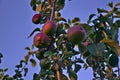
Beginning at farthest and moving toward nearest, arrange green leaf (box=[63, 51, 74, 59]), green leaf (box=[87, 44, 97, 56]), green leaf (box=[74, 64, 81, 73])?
green leaf (box=[74, 64, 81, 73])
green leaf (box=[63, 51, 74, 59])
green leaf (box=[87, 44, 97, 56])

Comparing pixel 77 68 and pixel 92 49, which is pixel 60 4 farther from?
pixel 92 49

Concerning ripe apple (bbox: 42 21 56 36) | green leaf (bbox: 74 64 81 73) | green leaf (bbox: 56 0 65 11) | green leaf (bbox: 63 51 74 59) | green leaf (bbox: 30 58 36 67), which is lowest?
green leaf (bbox: 63 51 74 59)

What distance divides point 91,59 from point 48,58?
37cm

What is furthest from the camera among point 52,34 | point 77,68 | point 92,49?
point 77,68

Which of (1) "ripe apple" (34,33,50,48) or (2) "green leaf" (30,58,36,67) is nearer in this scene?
(1) "ripe apple" (34,33,50,48)

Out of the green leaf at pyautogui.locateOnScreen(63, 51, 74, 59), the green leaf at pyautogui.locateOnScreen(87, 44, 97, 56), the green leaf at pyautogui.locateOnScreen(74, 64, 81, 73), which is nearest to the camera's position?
the green leaf at pyautogui.locateOnScreen(87, 44, 97, 56)

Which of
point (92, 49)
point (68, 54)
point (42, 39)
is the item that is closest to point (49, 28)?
point (42, 39)

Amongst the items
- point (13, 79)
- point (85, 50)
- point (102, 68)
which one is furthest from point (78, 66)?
point (13, 79)

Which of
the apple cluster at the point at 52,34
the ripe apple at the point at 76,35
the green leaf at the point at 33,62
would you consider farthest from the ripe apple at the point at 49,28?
the green leaf at the point at 33,62

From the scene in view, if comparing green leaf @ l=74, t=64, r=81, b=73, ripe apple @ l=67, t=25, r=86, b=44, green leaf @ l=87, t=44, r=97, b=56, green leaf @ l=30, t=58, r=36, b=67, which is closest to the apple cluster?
ripe apple @ l=67, t=25, r=86, b=44

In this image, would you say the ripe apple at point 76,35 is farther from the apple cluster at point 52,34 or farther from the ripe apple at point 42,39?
the ripe apple at point 42,39

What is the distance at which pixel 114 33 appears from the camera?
6.53ft

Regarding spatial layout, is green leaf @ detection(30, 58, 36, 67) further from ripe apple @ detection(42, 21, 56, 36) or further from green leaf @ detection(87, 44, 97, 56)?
green leaf @ detection(87, 44, 97, 56)

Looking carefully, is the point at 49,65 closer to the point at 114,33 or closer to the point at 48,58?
the point at 48,58
